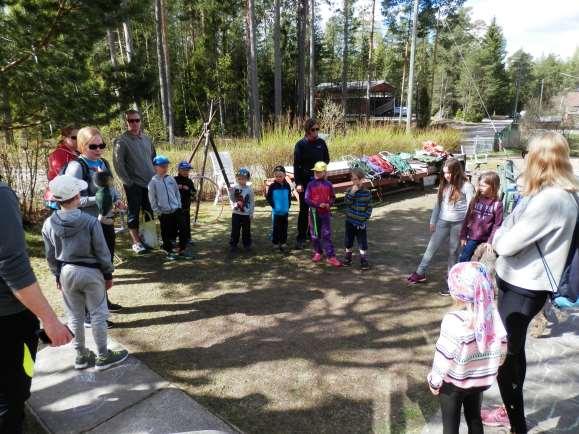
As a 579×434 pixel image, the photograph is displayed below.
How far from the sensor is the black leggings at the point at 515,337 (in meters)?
2.20

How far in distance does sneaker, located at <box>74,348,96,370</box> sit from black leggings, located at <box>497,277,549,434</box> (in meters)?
2.85

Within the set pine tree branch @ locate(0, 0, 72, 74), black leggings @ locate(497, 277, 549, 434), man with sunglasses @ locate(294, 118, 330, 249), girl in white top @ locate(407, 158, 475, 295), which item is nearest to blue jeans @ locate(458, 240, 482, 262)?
girl in white top @ locate(407, 158, 475, 295)

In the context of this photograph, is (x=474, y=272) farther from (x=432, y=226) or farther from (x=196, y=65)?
(x=196, y=65)

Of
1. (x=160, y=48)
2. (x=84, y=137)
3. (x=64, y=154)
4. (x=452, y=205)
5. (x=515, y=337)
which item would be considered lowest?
(x=515, y=337)

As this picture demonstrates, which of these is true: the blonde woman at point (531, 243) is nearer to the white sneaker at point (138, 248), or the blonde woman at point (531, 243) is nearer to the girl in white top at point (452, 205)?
the girl in white top at point (452, 205)

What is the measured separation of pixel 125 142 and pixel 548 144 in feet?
14.7

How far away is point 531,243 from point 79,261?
9.28 feet

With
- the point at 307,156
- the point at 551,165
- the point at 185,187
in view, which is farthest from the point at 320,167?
the point at 551,165

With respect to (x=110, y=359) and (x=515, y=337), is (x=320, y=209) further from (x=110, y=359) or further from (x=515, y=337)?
(x=515, y=337)

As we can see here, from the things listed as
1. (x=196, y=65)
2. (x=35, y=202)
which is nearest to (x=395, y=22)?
(x=196, y=65)

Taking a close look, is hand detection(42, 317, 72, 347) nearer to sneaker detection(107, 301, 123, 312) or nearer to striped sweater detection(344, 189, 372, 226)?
sneaker detection(107, 301, 123, 312)

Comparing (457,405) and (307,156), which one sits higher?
(307,156)

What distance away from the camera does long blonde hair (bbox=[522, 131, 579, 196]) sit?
2104 millimetres

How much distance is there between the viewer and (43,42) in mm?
4801
